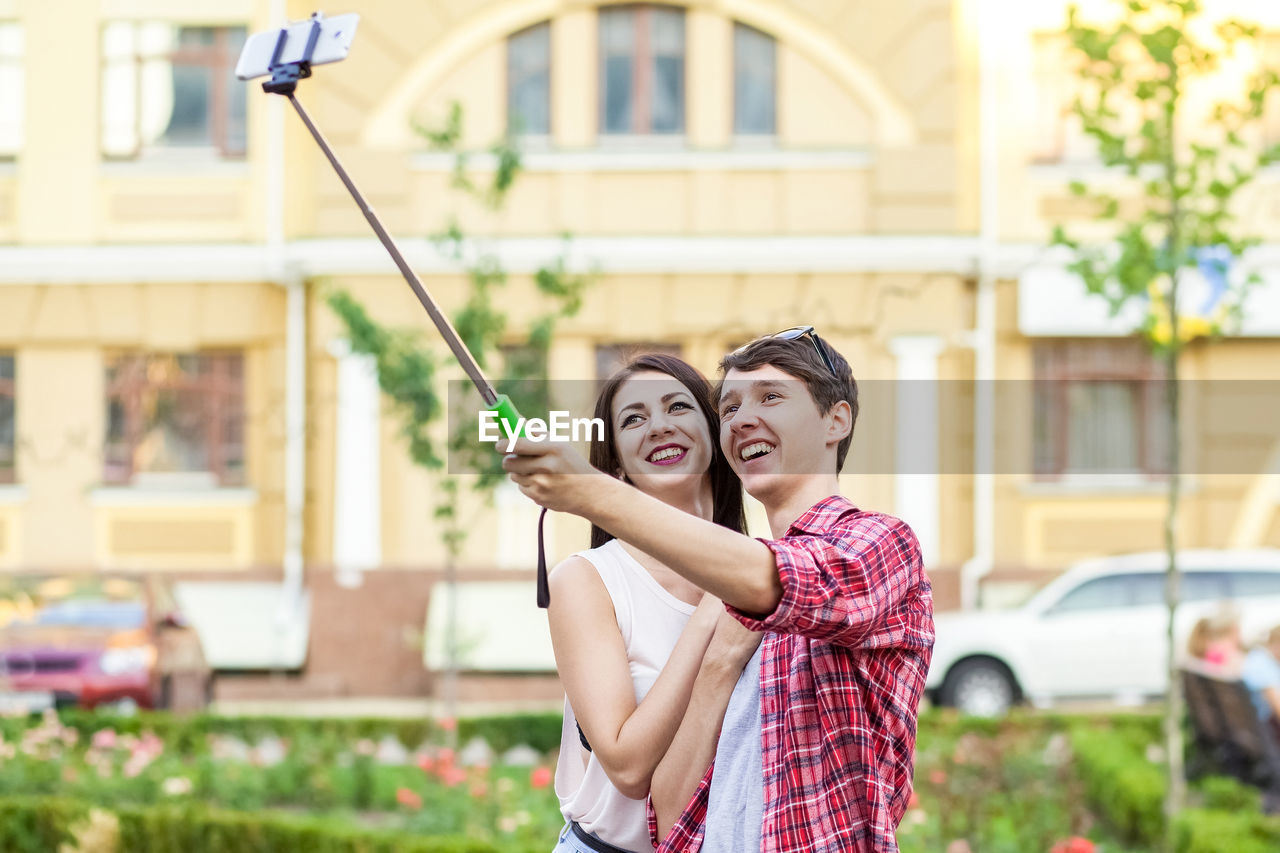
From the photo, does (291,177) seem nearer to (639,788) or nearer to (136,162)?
(136,162)

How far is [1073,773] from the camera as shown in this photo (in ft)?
25.8

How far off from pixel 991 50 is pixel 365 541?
7446 mm

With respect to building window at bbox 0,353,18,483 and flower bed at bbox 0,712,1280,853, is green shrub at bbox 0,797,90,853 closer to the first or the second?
flower bed at bbox 0,712,1280,853

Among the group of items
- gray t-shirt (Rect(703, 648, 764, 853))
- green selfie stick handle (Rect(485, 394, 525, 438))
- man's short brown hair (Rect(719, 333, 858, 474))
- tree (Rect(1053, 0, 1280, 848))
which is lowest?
gray t-shirt (Rect(703, 648, 764, 853))

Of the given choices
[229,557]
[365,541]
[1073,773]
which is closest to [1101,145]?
[1073,773]

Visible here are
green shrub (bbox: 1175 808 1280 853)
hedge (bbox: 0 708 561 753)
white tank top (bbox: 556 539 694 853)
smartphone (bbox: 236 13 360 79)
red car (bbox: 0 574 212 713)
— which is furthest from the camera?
red car (bbox: 0 574 212 713)

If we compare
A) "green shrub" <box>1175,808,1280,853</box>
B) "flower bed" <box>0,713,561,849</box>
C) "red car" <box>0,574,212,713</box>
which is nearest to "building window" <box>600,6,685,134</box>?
"red car" <box>0,574,212,713</box>

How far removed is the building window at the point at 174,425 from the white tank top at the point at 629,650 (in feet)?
43.1

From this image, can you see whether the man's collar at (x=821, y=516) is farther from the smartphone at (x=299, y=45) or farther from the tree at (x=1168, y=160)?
the tree at (x=1168, y=160)

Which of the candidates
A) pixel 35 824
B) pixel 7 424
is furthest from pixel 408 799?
pixel 7 424

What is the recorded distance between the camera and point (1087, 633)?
11.9 metres

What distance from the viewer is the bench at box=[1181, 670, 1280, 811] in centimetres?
724

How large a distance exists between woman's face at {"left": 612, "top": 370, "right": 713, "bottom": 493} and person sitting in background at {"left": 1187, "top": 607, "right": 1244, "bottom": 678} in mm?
7257

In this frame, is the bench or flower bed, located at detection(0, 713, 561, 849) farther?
the bench
